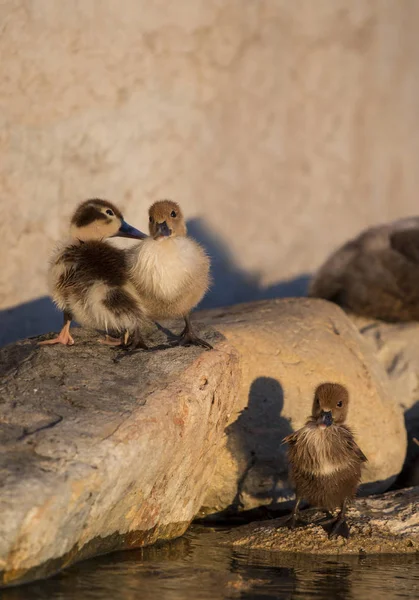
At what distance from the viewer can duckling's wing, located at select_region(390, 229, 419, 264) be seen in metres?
8.03

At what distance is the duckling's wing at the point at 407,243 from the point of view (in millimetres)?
8031

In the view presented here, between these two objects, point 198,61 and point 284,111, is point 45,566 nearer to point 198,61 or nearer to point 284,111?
point 198,61

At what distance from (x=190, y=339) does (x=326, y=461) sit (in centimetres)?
102

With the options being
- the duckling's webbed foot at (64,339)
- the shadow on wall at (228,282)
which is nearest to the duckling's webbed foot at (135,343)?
the duckling's webbed foot at (64,339)

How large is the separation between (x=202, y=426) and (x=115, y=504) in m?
0.80

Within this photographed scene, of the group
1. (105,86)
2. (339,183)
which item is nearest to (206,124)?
(105,86)

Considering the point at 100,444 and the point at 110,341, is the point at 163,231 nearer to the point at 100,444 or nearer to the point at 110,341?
the point at 110,341

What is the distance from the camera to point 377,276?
26.4ft

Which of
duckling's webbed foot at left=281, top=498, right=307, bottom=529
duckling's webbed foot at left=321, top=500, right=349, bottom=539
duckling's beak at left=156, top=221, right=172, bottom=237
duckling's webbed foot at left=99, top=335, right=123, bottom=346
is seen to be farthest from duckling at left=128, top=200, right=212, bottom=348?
duckling's webbed foot at left=321, top=500, right=349, bottom=539

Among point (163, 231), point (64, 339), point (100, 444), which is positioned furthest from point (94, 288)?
point (100, 444)

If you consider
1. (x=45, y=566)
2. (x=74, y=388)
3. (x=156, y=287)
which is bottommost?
(x=45, y=566)

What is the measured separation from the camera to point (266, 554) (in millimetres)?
5000

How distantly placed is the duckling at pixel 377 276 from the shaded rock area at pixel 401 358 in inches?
4.7

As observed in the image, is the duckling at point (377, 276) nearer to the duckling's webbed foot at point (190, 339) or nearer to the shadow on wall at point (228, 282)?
the shadow on wall at point (228, 282)
